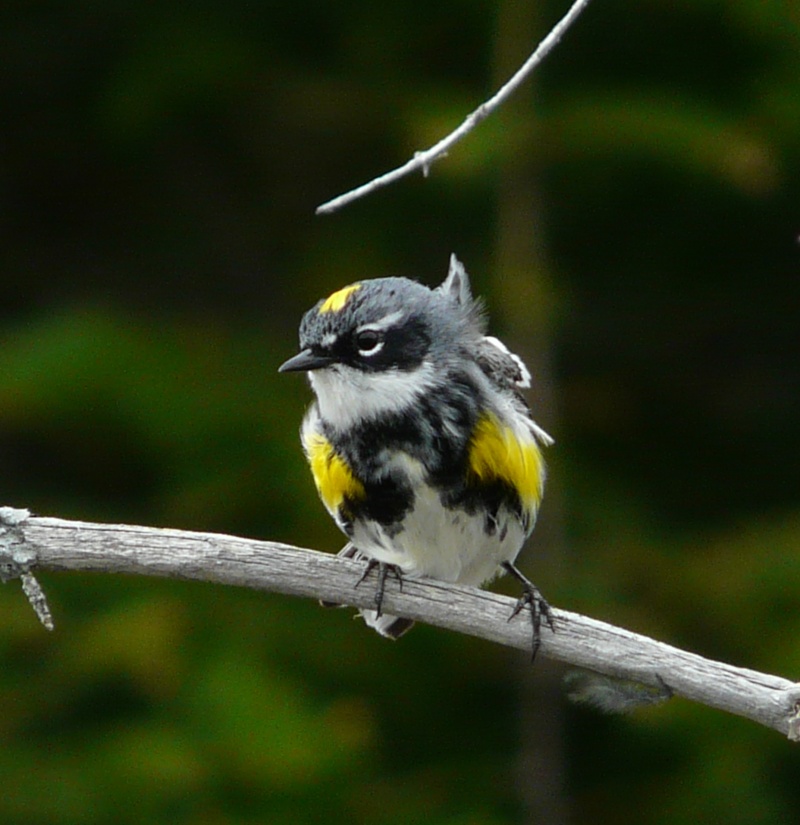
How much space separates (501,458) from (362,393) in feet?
1.42

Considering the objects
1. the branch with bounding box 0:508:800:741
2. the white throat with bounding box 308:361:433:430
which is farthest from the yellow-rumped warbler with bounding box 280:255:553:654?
the branch with bounding box 0:508:800:741

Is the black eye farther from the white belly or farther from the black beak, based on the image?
the white belly

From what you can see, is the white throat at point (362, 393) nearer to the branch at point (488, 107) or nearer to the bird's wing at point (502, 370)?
the bird's wing at point (502, 370)

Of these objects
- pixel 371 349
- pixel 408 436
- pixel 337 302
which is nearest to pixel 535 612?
pixel 408 436

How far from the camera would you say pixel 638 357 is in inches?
331

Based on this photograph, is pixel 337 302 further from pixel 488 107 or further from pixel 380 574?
pixel 488 107

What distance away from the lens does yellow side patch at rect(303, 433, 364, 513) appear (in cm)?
439

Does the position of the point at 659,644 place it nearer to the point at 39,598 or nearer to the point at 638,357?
the point at 39,598

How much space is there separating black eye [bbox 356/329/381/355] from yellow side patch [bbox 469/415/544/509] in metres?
0.36

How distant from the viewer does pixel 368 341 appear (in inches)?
172

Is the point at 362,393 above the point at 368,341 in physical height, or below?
below

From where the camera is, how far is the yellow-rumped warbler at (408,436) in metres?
4.34

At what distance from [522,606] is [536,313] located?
262cm

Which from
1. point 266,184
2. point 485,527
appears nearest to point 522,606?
point 485,527
